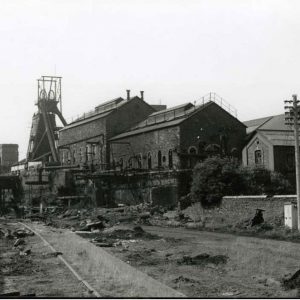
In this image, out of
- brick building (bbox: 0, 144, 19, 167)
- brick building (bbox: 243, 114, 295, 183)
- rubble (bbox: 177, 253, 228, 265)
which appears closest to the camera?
rubble (bbox: 177, 253, 228, 265)

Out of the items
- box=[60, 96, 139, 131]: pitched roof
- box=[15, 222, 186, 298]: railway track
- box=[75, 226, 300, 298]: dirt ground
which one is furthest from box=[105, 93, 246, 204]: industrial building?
box=[15, 222, 186, 298]: railway track

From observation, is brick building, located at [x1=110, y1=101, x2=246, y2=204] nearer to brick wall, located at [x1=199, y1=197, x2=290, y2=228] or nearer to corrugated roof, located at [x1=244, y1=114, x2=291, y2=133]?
corrugated roof, located at [x1=244, y1=114, x2=291, y2=133]

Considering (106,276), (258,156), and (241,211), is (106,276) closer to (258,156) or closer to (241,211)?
(241,211)

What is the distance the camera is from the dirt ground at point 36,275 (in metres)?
10.6

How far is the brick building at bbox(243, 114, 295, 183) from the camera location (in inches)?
1582

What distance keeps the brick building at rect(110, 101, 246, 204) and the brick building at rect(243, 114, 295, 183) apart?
2002 millimetres

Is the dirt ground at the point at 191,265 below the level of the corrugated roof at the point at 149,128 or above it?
below

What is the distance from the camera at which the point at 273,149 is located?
40.1 metres

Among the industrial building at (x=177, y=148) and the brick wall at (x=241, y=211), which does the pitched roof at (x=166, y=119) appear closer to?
the industrial building at (x=177, y=148)

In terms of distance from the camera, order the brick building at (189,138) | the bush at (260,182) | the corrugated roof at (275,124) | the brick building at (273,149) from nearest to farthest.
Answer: the bush at (260,182) < the brick building at (273,149) < the brick building at (189,138) < the corrugated roof at (275,124)

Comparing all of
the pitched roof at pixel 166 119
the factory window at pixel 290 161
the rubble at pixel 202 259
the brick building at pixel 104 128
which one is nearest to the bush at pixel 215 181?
the factory window at pixel 290 161

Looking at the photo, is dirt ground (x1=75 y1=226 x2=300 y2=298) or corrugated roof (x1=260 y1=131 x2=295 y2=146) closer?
dirt ground (x1=75 y1=226 x2=300 y2=298)

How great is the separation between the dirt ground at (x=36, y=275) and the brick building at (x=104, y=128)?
34.9m

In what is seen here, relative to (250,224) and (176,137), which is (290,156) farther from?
(250,224)
